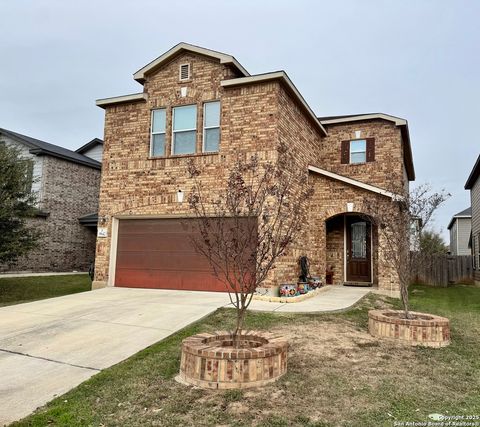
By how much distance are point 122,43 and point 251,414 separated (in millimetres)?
20325

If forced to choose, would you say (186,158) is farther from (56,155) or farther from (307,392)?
(56,155)

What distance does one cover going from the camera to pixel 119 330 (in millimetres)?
7137

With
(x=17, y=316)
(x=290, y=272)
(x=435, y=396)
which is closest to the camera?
(x=435, y=396)

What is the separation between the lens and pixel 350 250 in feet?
50.3

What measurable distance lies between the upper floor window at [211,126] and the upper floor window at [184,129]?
1.17 feet

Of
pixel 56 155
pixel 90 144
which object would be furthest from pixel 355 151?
pixel 90 144

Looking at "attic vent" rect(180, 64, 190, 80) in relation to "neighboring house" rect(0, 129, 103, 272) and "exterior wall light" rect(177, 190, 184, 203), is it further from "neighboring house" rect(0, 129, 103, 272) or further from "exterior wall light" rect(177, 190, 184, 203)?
"neighboring house" rect(0, 129, 103, 272)

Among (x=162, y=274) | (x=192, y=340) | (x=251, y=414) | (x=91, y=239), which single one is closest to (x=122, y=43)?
(x=91, y=239)

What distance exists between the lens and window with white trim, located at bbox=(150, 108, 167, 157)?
13.0 m

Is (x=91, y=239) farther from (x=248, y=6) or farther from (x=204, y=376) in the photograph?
(x=204, y=376)

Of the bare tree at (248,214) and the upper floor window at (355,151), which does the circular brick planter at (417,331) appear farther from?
the upper floor window at (355,151)

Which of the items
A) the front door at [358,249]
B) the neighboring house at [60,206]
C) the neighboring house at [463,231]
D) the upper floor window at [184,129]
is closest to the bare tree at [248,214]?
the upper floor window at [184,129]

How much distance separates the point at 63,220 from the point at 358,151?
15.6 meters

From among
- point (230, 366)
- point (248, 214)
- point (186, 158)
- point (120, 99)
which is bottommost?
point (230, 366)
